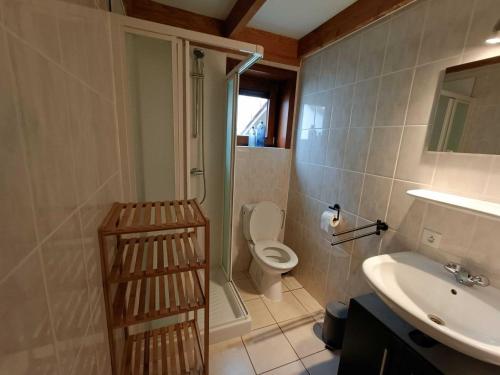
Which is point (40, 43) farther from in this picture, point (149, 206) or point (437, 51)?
point (437, 51)

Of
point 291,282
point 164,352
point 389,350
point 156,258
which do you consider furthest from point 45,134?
point 291,282

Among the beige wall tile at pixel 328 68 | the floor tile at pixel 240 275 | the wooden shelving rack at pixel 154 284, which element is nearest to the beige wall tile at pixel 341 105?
the beige wall tile at pixel 328 68

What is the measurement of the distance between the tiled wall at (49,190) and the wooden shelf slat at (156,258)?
111 mm

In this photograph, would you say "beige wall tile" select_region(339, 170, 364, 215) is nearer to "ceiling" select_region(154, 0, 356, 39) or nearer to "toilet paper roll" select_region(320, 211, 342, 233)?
"toilet paper roll" select_region(320, 211, 342, 233)

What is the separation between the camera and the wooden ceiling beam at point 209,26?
1.54 metres

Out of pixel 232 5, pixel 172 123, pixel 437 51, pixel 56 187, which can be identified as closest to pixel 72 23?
pixel 56 187

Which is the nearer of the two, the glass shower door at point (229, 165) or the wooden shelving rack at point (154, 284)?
the wooden shelving rack at point (154, 284)

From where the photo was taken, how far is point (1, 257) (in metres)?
0.28

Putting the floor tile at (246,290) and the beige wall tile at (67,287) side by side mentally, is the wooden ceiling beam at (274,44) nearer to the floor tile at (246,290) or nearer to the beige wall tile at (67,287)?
the beige wall tile at (67,287)

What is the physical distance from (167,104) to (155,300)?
1.00 m

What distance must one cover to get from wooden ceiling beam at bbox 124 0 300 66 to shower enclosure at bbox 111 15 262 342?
0.19 meters

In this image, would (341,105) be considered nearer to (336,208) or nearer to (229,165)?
(336,208)

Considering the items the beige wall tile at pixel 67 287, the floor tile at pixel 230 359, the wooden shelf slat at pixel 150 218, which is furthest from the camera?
the floor tile at pixel 230 359

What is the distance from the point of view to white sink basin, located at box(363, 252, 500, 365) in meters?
0.73
